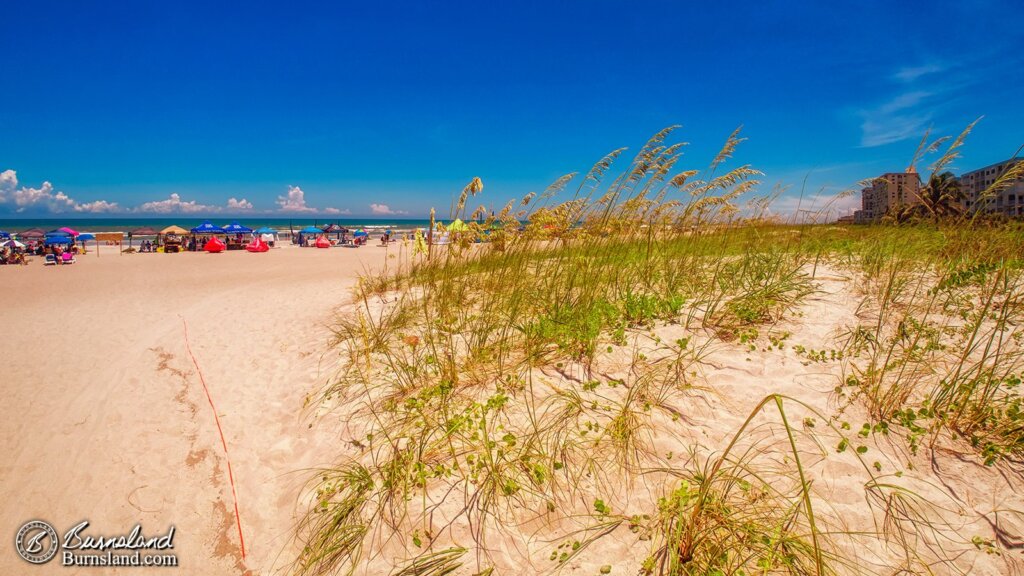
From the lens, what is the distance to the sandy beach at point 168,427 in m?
2.76

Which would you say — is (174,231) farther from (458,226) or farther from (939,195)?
(939,195)

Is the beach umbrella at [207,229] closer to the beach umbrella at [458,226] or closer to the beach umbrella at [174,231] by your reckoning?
the beach umbrella at [174,231]

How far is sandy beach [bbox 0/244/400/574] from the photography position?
2.76 metres

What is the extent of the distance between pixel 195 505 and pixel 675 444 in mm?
3289

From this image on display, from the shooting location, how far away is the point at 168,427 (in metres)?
3.94

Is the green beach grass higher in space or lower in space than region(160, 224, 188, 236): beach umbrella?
lower

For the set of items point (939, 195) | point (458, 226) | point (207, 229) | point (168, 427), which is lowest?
point (168, 427)

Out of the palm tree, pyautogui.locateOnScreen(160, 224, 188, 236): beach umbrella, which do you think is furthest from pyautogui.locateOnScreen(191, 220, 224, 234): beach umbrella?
the palm tree

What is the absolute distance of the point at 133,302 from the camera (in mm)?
9781

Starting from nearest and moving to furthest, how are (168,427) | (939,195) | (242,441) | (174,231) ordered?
(242,441) → (168,427) → (939,195) → (174,231)

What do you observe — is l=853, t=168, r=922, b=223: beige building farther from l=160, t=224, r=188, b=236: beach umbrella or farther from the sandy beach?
l=160, t=224, r=188, b=236: beach umbrella

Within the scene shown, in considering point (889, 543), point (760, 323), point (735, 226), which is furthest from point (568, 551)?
point (735, 226)

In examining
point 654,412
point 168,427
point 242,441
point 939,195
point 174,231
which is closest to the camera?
point 654,412

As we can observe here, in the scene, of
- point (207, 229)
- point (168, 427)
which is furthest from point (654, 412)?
point (207, 229)
